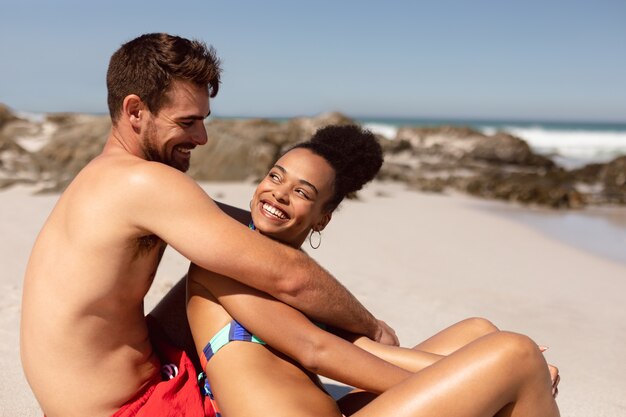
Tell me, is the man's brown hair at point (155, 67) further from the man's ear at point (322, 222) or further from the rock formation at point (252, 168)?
the rock formation at point (252, 168)

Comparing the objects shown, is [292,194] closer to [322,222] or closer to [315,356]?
[322,222]

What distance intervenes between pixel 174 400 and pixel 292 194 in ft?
3.19

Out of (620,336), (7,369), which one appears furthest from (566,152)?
(7,369)

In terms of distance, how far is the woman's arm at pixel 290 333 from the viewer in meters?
2.72

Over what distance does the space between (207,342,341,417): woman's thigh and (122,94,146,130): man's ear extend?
976mm

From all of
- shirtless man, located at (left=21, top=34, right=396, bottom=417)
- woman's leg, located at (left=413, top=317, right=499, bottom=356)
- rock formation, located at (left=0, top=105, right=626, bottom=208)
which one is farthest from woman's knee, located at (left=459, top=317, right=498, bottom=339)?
rock formation, located at (left=0, top=105, right=626, bottom=208)

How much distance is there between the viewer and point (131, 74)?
2863mm

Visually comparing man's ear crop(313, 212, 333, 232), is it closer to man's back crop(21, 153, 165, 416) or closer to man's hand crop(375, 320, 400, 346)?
man's hand crop(375, 320, 400, 346)

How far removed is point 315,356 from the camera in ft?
8.98

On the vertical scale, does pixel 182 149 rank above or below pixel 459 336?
above

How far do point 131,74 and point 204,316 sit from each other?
39.7 inches

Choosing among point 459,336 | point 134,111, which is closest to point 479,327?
point 459,336

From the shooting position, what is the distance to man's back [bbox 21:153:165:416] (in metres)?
2.63

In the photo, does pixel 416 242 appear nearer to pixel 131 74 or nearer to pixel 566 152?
pixel 131 74
